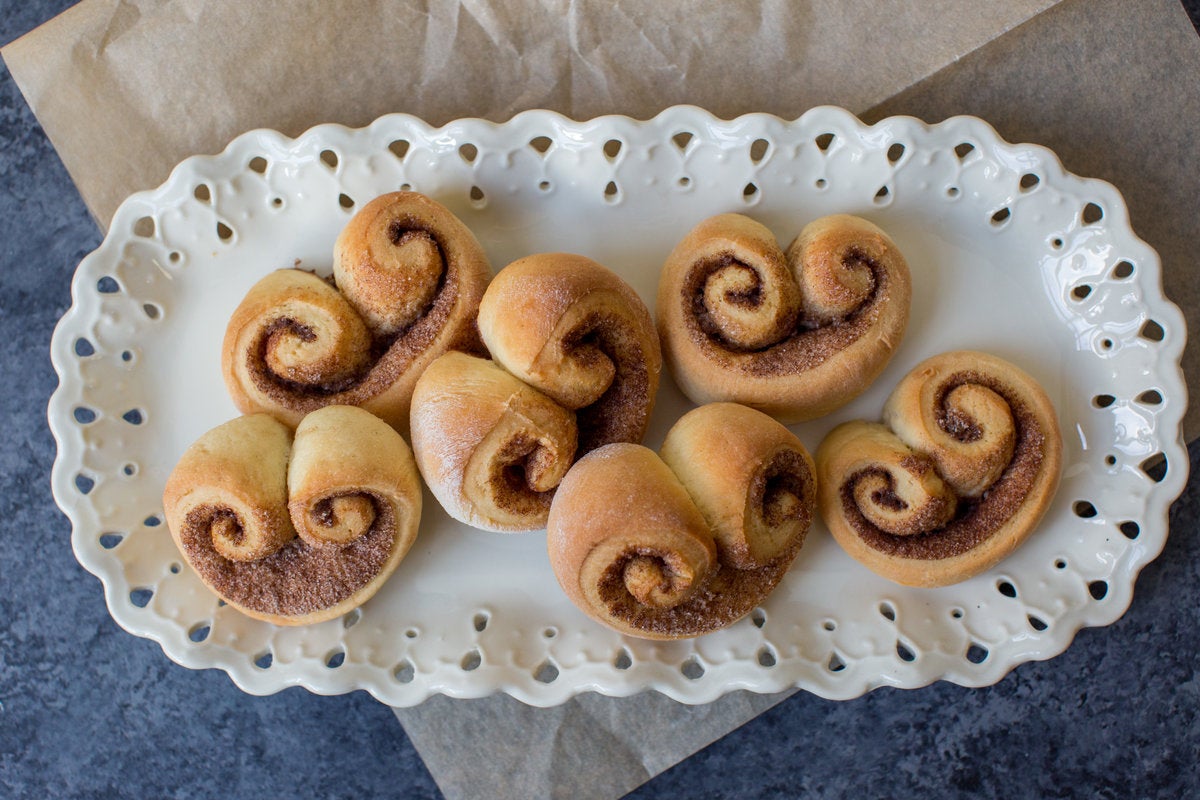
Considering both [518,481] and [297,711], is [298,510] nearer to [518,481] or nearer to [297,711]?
[518,481]

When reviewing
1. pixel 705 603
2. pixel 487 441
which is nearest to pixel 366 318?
pixel 487 441

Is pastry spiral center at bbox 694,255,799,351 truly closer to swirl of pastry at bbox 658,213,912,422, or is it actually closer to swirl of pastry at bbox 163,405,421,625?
swirl of pastry at bbox 658,213,912,422

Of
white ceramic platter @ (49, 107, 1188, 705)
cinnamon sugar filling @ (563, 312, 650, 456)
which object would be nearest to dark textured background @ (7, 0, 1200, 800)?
white ceramic platter @ (49, 107, 1188, 705)

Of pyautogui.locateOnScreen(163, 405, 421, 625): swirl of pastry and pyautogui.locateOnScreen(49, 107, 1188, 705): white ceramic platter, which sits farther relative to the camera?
pyautogui.locateOnScreen(49, 107, 1188, 705): white ceramic platter

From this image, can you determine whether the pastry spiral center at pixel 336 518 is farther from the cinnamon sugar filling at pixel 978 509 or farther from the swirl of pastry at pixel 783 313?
the cinnamon sugar filling at pixel 978 509

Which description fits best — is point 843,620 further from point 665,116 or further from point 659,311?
point 665,116

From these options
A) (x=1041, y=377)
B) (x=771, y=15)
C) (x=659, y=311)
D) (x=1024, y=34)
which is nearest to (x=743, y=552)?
(x=659, y=311)

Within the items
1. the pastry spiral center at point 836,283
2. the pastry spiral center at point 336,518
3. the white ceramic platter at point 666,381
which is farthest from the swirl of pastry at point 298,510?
the pastry spiral center at point 836,283
